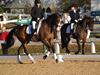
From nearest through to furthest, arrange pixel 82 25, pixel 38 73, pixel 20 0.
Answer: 1. pixel 38 73
2. pixel 82 25
3. pixel 20 0

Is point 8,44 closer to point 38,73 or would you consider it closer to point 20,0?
point 38,73

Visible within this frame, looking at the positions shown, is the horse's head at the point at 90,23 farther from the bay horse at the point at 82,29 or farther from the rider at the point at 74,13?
the rider at the point at 74,13

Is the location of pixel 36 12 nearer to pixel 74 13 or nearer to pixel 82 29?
pixel 74 13

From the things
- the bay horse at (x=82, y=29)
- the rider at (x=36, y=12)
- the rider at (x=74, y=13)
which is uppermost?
the rider at (x=36, y=12)

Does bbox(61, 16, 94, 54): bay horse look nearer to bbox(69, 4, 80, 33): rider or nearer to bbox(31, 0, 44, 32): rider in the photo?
bbox(69, 4, 80, 33): rider

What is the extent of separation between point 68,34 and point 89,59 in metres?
2.87

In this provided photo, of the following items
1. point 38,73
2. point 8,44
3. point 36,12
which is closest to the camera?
point 38,73

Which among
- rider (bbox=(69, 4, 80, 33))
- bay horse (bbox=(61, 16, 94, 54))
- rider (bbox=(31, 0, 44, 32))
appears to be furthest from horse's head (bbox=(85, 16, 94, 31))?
rider (bbox=(31, 0, 44, 32))

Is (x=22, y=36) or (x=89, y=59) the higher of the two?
(x=22, y=36)

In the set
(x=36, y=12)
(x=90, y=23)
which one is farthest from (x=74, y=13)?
(x=36, y=12)

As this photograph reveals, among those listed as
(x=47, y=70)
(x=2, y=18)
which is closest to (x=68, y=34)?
Result: (x=47, y=70)

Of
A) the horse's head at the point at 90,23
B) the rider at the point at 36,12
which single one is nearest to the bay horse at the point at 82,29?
→ the horse's head at the point at 90,23

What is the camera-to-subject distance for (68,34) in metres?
20.0

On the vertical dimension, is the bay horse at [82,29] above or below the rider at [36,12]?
below
